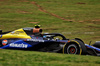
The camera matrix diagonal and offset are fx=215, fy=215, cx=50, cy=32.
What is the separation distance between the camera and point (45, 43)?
34.6 ft

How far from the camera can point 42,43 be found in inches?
417

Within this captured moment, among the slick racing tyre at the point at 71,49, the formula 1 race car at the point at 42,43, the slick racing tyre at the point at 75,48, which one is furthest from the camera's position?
the formula 1 race car at the point at 42,43

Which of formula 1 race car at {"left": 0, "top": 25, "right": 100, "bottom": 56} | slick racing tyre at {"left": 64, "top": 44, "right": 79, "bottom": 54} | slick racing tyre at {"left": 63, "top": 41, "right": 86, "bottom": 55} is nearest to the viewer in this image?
slick racing tyre at {"left": 63, "top": 41, "right": 86, "bottom": 55}

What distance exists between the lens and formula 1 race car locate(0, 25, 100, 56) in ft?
31.7

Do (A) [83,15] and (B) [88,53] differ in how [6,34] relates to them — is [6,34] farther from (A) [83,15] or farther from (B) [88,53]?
(A) [83,15]

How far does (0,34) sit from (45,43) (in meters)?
3.06

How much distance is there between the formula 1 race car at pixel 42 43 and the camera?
9.65 meters

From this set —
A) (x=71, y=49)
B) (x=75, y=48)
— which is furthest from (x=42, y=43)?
(x=75, y=48)

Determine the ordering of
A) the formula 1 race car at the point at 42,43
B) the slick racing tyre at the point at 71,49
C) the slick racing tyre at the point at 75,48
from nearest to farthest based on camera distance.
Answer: the slick racing tyre at the point at 75,48 < the slick racing tyre at the point at 71,49 < the formula 1 race car at the point at 42,43

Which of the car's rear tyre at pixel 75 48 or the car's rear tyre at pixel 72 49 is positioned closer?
the car's rear tyre at pixel 75 48

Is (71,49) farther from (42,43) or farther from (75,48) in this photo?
(42,43)

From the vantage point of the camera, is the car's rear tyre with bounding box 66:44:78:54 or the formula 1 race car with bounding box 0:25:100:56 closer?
the car's rear tyre with bounding box 66:44:78:54

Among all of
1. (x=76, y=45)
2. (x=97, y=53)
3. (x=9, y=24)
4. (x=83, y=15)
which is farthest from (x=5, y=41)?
(x=83, y=15)

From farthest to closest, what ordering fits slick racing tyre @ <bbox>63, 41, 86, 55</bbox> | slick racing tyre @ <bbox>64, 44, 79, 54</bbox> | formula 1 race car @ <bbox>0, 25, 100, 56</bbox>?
1. formula 1 race car @ <bbox>0, 25, 100, 56</bbox>
2. slick racing tyre @ <bbox>64, 44, 79, 54</bbox>
3. slick racing tyre @ <bbox>63, 41, 86, 55</bbox>
